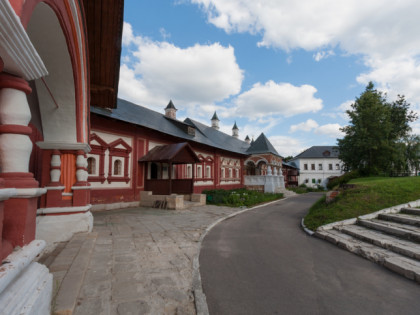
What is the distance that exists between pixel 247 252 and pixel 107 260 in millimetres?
2950

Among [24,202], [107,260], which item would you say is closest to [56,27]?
[24,202]

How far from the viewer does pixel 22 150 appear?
179 centimetres

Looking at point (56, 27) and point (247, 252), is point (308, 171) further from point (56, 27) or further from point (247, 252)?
point (56, 27)

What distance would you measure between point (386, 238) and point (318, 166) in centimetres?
4892

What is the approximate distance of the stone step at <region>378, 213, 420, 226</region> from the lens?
5.84 metres

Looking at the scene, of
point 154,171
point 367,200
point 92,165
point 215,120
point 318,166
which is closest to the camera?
point 367,200

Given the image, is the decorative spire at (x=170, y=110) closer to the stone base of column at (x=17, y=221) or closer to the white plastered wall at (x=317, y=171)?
the stone base of column at (x=17, y=221)

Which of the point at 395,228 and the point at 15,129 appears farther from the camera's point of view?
the point at 395,228

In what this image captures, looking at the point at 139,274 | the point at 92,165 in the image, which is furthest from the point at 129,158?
the point at 139,274

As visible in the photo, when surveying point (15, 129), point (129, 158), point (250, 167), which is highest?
point (129, 158)

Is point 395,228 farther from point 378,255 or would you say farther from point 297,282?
point 297,282

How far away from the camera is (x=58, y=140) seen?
5.39 metres

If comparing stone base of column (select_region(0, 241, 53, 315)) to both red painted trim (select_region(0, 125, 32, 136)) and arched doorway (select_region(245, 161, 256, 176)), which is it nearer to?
red painted trim (select_region(0, 125, 32, 136))

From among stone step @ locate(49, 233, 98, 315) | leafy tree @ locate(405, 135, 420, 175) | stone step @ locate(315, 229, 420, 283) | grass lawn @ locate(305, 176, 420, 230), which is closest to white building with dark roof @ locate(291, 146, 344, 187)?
leafy tree @ locate(405, 135, 420, 175)
